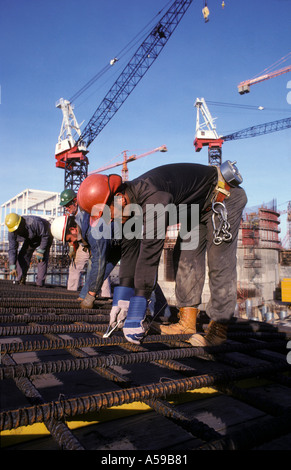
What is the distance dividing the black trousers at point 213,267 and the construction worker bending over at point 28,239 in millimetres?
4723

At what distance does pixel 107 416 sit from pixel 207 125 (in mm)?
45797

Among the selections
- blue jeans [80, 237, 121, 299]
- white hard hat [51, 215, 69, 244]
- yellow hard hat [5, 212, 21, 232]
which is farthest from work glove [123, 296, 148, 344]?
yellow hard hat [5, 212, 21, 232]

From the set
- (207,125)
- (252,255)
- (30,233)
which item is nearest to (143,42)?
(207,125)

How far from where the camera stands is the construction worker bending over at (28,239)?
6.70 m

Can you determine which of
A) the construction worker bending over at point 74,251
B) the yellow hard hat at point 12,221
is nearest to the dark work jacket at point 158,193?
the construction worker bending over at point 74,251

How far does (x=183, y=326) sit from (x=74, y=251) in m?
4.44

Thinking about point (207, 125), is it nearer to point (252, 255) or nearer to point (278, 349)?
point (252, 255)

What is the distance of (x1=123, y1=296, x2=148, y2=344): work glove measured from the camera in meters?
2.09

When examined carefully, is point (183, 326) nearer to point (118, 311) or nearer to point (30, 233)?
point (118, 311)

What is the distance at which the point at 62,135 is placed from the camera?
3931 cm

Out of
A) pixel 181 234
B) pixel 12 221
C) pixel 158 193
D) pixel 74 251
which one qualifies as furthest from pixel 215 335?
pixel 12 221

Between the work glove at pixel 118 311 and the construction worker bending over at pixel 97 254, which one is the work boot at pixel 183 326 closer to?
the work glove at pixel 118 311

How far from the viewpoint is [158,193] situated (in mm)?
2207

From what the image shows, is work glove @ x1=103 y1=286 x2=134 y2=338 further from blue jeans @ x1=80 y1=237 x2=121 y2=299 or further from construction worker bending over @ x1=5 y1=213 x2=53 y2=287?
construction worker bending over @ x1=5 y1=213 x2=53 y2=287
